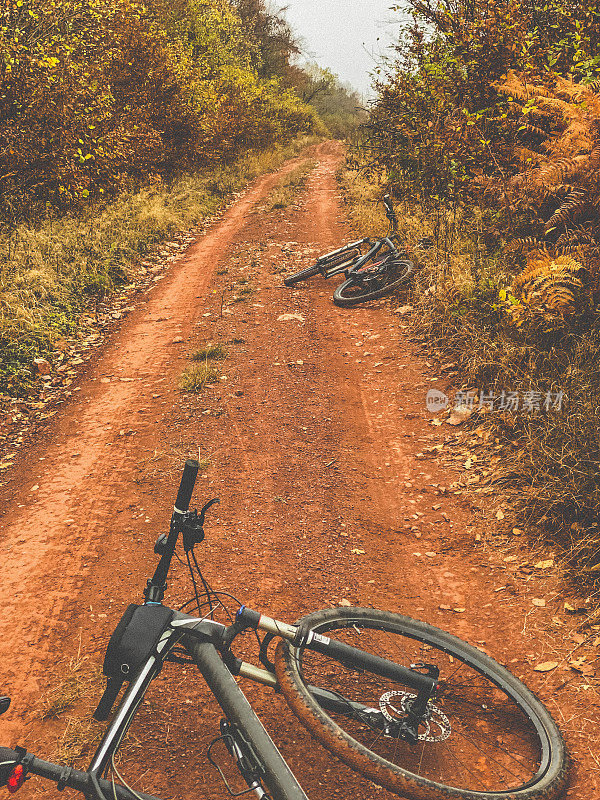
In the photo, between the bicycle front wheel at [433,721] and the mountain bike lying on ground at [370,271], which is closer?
the bicycle front wheel at [433,721]

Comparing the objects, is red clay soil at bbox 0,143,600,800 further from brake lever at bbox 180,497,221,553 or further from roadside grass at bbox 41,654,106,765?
brake lever at bbox 180,497,221,553

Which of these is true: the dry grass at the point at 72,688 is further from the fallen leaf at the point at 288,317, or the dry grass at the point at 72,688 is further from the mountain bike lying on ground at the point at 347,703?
the fallen leaf at the point at 288,317

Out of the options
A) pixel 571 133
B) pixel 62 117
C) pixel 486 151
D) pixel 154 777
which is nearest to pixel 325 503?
pixel 154 777

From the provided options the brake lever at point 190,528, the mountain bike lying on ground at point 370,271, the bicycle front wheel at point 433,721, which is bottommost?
the bicycle front wheel at point 433,721

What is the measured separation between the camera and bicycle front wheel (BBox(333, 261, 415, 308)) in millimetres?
8570

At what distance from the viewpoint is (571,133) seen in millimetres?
5324

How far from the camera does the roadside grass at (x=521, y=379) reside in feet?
13.1

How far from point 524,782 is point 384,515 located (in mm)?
2241

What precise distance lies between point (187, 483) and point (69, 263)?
919 cm

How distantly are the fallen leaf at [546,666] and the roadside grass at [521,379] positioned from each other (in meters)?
0.61

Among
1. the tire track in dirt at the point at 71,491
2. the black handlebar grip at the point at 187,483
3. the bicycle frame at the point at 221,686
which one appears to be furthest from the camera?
the tire track in dirt at the point at 71,491

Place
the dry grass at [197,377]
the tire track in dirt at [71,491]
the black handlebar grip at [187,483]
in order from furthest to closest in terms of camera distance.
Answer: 1. the dry grass at [197,377]
2. the tire track in dirt at [71,491]
3. the black handlebar grip at [187,483]

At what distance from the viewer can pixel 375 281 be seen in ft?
29.1

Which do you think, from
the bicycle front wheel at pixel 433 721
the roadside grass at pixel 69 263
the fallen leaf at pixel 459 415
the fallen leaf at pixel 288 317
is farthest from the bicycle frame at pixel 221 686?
the fallen leaf at pixel 288 317
